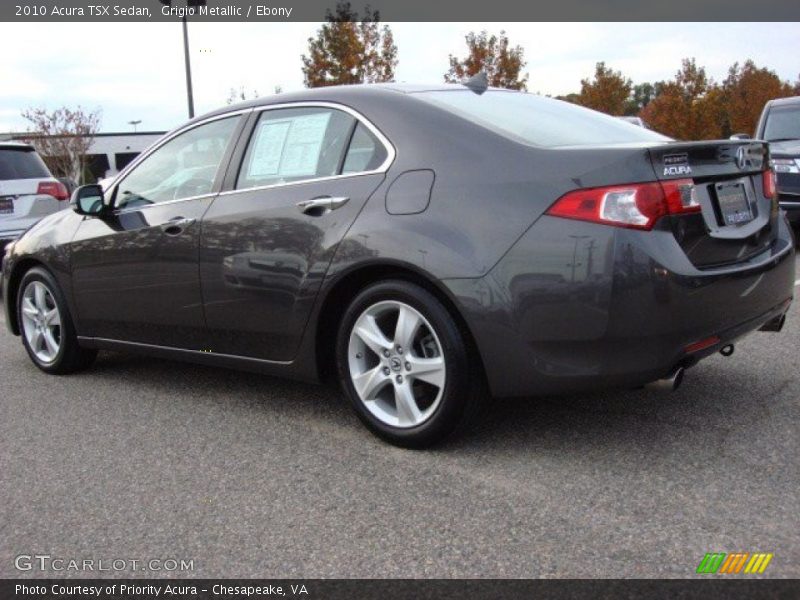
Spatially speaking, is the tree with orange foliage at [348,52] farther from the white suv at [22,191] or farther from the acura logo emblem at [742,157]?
the acura logo emblem at [742,157]

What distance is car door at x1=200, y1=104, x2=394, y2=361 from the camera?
3.90 meters

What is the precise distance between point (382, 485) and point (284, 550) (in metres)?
0.61

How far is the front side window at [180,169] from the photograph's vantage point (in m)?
4.60

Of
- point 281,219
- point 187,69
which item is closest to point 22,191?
point 281,219

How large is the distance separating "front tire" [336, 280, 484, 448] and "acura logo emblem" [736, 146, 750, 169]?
1.36 m

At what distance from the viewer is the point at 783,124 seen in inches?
435

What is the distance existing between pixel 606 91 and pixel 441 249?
3979cm

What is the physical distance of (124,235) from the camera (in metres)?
4.90

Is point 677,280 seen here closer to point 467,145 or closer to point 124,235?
point 467,145

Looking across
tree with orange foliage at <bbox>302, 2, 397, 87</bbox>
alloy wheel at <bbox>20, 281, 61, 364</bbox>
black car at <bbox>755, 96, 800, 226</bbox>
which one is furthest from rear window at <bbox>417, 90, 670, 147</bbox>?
tree with orange foliage at <bbox>302, 2, 397, 87</bbox>

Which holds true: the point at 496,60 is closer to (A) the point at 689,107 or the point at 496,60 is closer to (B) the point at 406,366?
(A) the point at 689,107

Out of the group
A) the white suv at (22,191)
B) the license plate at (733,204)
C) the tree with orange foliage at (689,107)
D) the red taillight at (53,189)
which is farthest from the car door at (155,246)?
the tree with orange foliage at (689,107)

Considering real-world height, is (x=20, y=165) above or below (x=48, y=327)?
above

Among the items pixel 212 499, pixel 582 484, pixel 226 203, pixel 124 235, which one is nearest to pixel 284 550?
pixel 212 499
